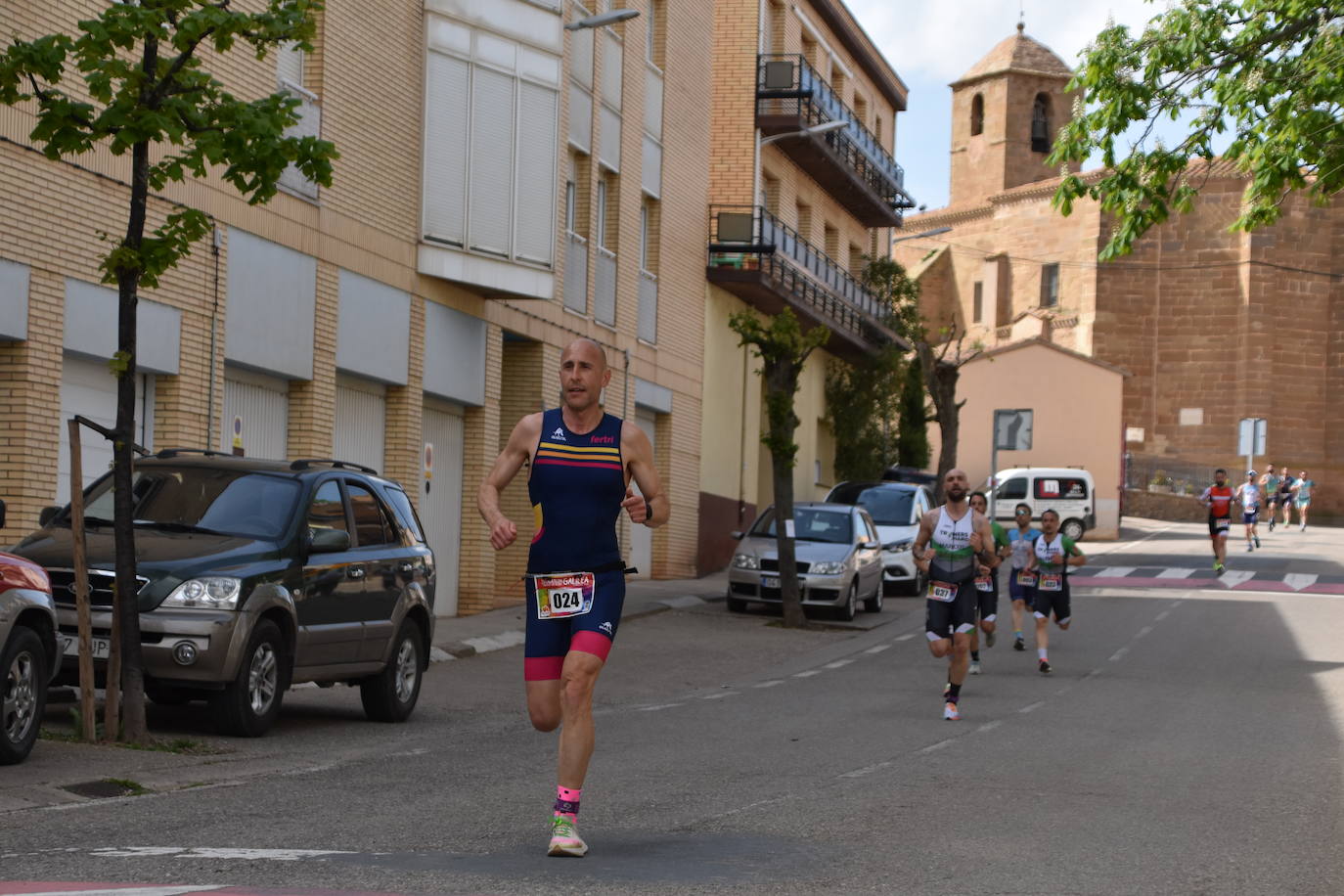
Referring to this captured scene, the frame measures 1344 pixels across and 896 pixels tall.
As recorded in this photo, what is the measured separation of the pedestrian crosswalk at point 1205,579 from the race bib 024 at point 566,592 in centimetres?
2708

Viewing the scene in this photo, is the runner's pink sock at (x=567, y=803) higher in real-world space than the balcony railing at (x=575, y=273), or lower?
lower

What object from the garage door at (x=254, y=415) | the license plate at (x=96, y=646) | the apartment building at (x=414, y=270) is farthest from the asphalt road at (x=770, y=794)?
the apartment building at (x=414, y=270)

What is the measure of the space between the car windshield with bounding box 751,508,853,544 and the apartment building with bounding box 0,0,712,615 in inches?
117

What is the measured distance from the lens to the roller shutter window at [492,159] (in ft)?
77.6

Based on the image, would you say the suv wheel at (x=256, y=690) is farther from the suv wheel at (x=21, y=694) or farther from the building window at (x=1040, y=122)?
the building window at (x=1040, y=122)

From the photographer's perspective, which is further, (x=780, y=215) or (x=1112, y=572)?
(x=780, y=215)

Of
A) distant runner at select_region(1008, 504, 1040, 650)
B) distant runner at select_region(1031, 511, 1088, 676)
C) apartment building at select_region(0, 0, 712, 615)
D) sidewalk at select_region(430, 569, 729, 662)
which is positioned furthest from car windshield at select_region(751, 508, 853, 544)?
distant runner at select_region(1031, 511, 1088, 676)

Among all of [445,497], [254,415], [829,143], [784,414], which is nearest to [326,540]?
[254,415]

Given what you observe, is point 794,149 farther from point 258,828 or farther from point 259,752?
point 258,828

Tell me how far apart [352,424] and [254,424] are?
2403mm

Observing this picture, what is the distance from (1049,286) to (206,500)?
71.9 meters

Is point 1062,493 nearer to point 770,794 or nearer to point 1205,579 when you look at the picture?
point 1205,579

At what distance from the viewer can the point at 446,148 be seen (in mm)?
23281

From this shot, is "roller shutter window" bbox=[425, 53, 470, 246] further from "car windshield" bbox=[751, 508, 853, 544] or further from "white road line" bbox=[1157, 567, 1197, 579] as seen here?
"white road line" bbox=[1157, 567, 1197, 579]
